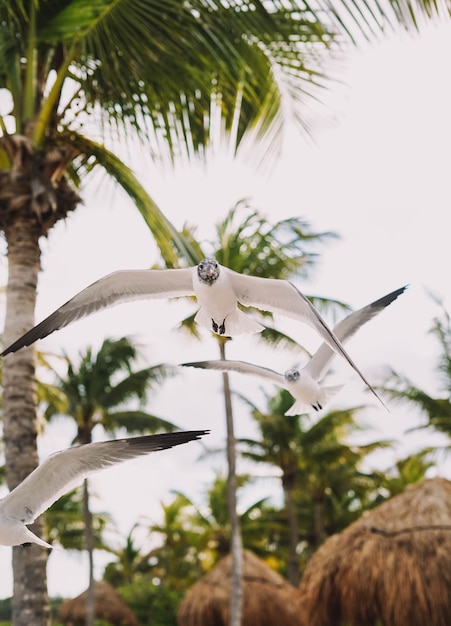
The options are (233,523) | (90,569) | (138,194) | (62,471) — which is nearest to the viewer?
(62,471)

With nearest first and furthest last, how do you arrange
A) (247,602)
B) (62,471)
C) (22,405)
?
(62,471)
(22,405)
(247,602)

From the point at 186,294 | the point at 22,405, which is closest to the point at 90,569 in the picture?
the point at 22,405

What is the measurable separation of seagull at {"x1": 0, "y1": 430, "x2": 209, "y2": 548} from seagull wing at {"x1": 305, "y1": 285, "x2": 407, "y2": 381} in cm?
133

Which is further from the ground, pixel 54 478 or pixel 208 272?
pixel 208 272

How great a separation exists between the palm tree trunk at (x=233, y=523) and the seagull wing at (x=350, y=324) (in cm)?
865

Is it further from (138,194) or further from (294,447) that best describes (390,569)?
(294,447)

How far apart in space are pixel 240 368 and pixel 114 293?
3.11ft

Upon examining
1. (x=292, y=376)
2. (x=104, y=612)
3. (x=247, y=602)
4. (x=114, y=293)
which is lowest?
(x=104, y=612)

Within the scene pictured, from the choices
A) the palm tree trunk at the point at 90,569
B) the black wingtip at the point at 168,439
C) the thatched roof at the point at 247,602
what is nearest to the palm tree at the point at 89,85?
the black wingtip at the point at 168,439

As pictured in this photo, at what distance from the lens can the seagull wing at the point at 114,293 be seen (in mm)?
3785

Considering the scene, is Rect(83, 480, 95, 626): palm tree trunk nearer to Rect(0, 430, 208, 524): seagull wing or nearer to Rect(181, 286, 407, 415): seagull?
Rect(181, 286, 407, 415): seagull

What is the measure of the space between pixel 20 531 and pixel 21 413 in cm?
212

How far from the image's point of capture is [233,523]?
43.5ft

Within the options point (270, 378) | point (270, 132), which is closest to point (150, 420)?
point (270, 132)
